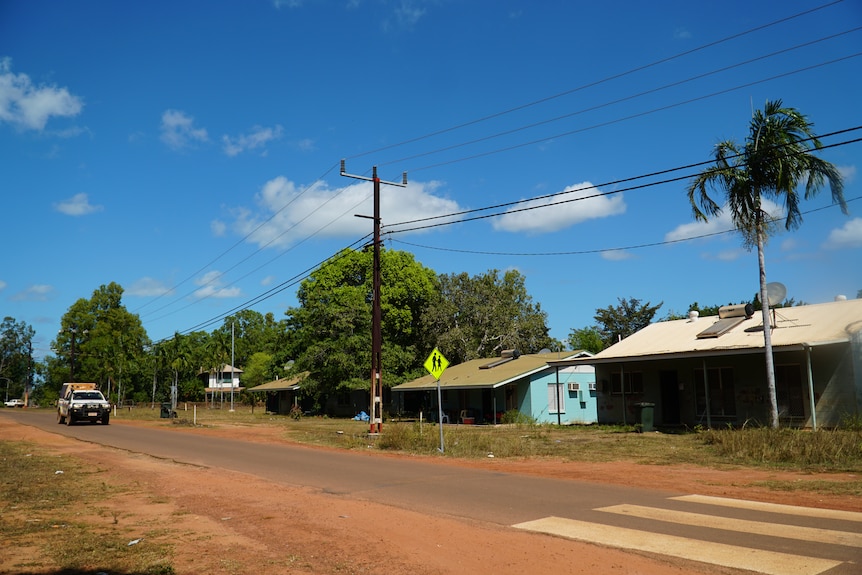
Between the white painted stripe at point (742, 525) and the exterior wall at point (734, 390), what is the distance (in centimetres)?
1485

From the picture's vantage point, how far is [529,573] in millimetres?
6680

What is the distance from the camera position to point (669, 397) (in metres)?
29.7

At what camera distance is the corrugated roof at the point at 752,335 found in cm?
2352

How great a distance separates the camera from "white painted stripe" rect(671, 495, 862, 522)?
929 cm

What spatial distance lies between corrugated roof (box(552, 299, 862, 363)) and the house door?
4.89 ft

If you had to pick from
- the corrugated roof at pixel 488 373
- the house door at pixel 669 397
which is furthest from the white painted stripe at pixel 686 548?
the corrugated roof at pixel 488 373

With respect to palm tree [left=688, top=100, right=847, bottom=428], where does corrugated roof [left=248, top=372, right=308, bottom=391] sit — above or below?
below

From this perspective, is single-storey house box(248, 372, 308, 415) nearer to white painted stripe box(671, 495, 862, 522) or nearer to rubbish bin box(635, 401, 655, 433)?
rubbish bin box(635, 401, 655, 433)

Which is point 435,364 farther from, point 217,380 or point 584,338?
point 217,380

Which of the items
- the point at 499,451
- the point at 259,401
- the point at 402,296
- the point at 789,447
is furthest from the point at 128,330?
the point at 789,447

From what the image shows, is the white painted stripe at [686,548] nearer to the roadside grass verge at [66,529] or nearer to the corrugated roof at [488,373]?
the roadside grass verge at [66,529]

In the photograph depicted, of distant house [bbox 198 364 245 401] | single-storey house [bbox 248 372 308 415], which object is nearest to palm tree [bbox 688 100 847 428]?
single-storey house [bbox 248 372 308 415]

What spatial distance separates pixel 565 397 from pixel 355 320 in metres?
18.5

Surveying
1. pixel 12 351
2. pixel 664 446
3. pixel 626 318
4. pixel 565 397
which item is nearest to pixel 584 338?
pixel 626 318
